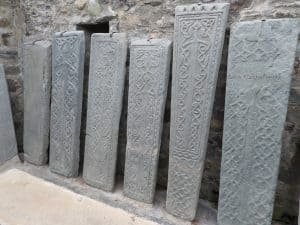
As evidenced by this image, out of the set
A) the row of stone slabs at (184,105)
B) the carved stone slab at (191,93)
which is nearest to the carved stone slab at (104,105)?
the row of stone slabs at (184,105)

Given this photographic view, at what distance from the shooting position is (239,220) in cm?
157

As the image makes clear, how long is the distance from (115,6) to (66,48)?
1.48ft

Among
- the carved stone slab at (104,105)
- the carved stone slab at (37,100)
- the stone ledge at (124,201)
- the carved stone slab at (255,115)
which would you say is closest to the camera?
the carved stone slab at (255,115)

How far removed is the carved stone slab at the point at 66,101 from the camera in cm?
214

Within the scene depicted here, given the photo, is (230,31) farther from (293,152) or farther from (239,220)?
(239,220)

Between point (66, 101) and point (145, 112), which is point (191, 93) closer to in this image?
point (145, 112)

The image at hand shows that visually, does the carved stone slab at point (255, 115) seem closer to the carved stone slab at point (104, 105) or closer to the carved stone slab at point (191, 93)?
the carved stone slab at point (191, 93)

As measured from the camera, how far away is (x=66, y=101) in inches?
87.1

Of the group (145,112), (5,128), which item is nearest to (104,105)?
(145,112)

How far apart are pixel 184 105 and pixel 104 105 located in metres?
0.59

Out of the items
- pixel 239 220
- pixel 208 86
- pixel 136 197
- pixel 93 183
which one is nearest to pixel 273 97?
pixel 208 86

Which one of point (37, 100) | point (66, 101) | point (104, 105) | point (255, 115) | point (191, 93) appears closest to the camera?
point (255, 115)

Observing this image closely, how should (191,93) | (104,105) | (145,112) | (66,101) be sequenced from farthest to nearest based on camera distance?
(66,101) → (104,105) → (145,112) → (191,93)

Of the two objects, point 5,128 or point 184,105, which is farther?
point 5,128
